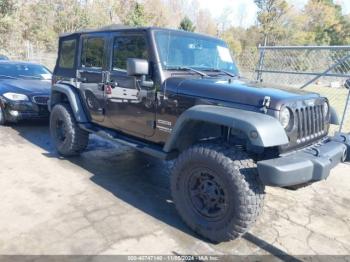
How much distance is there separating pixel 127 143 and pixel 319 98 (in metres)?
2.27

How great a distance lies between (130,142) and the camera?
425cm

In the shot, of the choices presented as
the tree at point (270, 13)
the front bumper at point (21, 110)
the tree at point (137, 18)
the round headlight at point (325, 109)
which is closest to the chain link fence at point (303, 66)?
the round headlight at point (325, 109)

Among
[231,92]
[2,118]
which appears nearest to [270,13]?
[2,118]

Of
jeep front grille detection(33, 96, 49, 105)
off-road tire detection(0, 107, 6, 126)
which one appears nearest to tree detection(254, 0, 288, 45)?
jeep front grille detection(33, 96, 49, 105)

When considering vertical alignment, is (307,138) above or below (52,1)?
below

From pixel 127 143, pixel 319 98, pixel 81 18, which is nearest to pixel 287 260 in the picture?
pixel 319 98

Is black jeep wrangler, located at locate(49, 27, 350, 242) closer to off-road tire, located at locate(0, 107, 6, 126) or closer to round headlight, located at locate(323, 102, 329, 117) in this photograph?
round headlight, located at locate(323, 102, 329, 117)

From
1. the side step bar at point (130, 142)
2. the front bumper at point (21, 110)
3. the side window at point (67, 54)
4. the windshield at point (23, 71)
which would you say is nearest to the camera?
the side step bar at point (130, 142)

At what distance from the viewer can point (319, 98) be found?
3531 millimetres

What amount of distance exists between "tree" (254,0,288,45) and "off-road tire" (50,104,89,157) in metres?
30.0

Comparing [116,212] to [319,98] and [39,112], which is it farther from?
[39,112]

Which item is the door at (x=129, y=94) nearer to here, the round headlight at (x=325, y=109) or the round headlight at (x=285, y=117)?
the round headlight at (x=285, y=117)

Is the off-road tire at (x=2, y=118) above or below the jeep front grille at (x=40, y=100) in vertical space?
below

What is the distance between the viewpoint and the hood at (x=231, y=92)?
9.88 ft
